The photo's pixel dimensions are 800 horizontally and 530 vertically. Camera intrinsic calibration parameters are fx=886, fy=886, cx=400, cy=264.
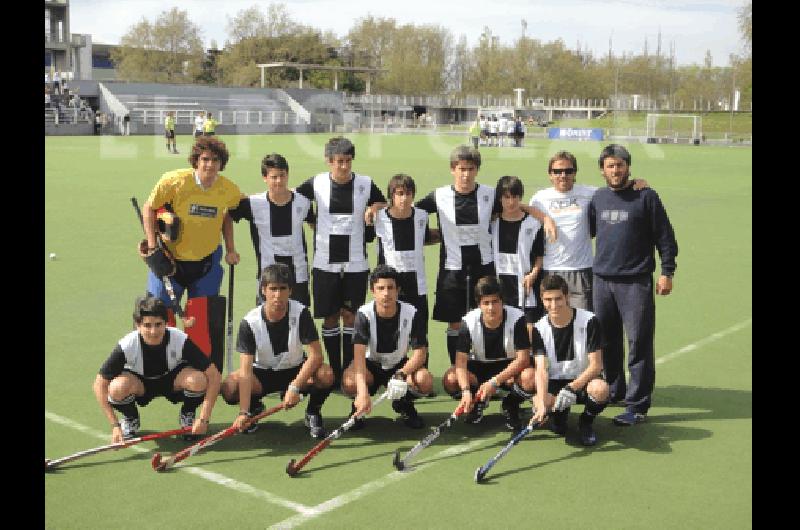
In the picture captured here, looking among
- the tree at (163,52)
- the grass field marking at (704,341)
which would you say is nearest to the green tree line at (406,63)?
the tree at (163,52)

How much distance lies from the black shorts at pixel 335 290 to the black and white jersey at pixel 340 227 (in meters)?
0.05

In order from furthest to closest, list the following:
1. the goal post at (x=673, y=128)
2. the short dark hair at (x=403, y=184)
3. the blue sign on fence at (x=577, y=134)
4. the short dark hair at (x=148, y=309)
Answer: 1. the blue sign on fence at (x=577, y=134)
2. the goal post at (x=673, y=128)
3. the short dark hair at (x=403, y=184)
4. the short dark hair at (x=148, y=309)

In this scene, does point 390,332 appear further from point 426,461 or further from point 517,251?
point 517,251

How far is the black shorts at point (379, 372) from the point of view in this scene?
22.8 ft

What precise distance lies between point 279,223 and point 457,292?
1.63 metres

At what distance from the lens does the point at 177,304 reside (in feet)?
24.6

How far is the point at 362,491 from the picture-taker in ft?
18.5

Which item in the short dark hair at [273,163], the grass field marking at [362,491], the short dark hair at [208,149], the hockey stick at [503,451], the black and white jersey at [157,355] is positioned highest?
the short dark hair at [208,149]

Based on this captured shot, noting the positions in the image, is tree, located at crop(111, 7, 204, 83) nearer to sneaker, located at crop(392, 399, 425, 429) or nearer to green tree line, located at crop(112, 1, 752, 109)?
green tree line, located at crop(112, 1, 752, 109)

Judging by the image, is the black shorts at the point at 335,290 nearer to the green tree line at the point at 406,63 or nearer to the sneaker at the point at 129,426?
the sneaker at the point at 129,426

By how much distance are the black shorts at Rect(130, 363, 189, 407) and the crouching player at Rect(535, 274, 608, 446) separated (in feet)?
8.86

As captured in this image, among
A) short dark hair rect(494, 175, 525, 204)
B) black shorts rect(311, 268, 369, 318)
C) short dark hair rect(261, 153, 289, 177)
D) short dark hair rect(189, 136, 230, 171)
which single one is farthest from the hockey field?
short dark hair rect(189, 136, 230, 171)

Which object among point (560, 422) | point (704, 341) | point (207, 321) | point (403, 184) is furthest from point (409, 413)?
point (704, 341)
